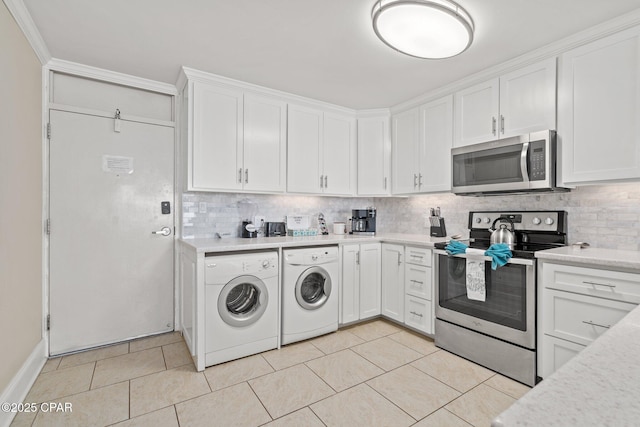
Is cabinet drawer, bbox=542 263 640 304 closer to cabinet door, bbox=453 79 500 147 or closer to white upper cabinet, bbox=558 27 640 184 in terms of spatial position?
white upper cabinet, bbox=558 27 640 184

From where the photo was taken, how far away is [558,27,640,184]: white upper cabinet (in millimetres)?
1947

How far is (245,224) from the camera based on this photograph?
3170mm

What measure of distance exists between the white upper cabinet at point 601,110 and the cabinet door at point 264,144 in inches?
90.8

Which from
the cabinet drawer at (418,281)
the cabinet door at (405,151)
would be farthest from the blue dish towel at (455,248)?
the cabinet door at (405,151)

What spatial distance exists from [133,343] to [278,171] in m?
2.04

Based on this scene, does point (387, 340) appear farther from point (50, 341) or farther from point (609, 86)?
point (50, 341)

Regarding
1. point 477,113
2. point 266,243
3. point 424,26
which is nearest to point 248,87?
point 266,243

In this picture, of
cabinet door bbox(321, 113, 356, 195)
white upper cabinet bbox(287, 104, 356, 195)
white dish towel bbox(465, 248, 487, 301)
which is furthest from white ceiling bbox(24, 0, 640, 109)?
white dish towel bbox(465, 248, 487, 301)

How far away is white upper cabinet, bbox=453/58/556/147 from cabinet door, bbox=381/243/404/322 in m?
1.19

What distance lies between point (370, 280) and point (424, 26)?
2.30 metres

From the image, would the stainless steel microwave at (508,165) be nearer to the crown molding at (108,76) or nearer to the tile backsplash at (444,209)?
the tile backsplash at (444,209)

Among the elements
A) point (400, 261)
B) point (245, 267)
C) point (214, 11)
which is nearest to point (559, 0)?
point (214, 11)

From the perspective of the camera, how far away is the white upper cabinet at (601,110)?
1947 mm

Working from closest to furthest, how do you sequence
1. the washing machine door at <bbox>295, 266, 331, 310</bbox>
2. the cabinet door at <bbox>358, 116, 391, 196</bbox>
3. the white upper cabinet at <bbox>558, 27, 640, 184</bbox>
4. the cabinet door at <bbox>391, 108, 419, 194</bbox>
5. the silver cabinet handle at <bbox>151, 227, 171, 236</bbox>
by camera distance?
the white upper cabinet at <bbox>558, 27, 640, 184</bbox> < the washing machine door at <bbox>295, 266, 331, 310</bbox> < the silver cabinet handle at <bbox>151, 227, 171, 236</bbox> < the cabinet door at <bbox>391, 108, 419, 194</bbox> < the cabinet door at <bbox>358, 116, 391, 196</bbox>
